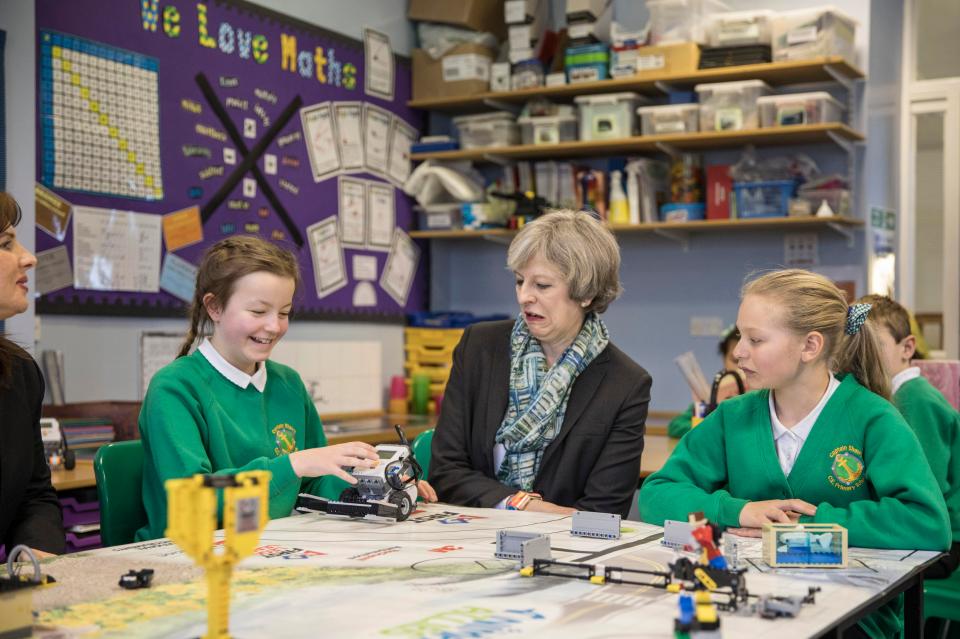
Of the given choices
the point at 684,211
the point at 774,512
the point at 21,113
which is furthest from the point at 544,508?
the point at 684,211

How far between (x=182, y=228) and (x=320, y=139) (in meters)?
0.99

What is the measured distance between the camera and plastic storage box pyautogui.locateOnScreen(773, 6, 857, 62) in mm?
4480

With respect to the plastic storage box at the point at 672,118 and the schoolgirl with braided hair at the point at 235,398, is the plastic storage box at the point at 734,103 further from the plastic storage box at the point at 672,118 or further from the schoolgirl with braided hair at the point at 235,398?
the schoolgirl with braided hair at the point at 235,398

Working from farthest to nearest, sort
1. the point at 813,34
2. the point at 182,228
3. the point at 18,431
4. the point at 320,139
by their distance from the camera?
1. the point at 320,139
2. the point at 813,34
3. the point at 182,228
4. the point at 18,431

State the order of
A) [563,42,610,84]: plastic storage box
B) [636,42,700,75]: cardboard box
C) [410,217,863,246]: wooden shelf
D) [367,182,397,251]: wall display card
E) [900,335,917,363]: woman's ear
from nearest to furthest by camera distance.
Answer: [900,335,917,363]: woman's ear → [410,217,863,246]: wooden shelf → [636,42,700,75]: cardboard box → [563,42,610,84]: plastic storage box → [367,182,397,251]: wall display card

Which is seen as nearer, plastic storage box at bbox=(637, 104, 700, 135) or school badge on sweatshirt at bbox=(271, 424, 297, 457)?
school badge on sweatshirt at bbox=(271, 424, 297, 457)

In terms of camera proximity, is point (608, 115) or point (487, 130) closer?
point (608, 115)

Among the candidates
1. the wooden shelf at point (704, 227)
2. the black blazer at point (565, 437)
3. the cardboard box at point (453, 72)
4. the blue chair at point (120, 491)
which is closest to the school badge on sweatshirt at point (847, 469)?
the black blazer at point (565, 437)

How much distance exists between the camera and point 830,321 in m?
2.09

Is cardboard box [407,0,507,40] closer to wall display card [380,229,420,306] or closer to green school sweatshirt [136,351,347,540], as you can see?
wall display card [380,229,420,306]

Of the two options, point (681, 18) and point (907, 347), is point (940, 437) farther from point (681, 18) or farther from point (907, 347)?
point (681, 18)

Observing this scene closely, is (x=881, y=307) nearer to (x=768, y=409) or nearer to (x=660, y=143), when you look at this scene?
(x=768, y=409)

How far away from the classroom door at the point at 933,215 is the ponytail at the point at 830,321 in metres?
3.28

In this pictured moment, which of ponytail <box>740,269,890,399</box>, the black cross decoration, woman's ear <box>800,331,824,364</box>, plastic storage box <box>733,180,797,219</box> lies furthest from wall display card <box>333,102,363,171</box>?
woman's ear <box>800,331,824,364</box>
